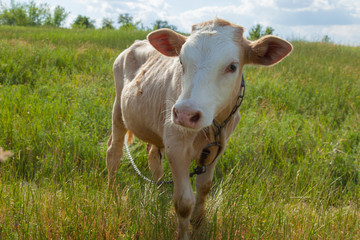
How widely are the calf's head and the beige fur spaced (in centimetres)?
1

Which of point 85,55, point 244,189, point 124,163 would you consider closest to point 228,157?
point 244,189

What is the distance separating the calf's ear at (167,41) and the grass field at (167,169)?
1322 millimetres

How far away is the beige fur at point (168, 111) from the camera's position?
2709mm

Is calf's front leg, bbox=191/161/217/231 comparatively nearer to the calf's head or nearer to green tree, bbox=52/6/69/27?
the calf's head

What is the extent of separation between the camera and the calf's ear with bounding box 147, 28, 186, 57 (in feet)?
9.54

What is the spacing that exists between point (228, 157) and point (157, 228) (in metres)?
2.22

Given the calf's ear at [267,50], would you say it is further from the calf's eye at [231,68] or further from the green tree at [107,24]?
the green tree at [107,24]

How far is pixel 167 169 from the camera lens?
4.43 m

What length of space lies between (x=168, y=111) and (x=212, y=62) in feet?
2.10

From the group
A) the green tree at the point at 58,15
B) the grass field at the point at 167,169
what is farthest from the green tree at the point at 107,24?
the grass field at the point at 167,169

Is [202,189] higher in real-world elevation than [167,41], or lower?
lower

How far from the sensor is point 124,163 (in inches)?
179

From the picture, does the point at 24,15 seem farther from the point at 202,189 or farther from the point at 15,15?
the point at 202,189

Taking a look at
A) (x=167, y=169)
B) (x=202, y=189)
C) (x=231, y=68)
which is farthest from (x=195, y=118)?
(x=167, y=169)
